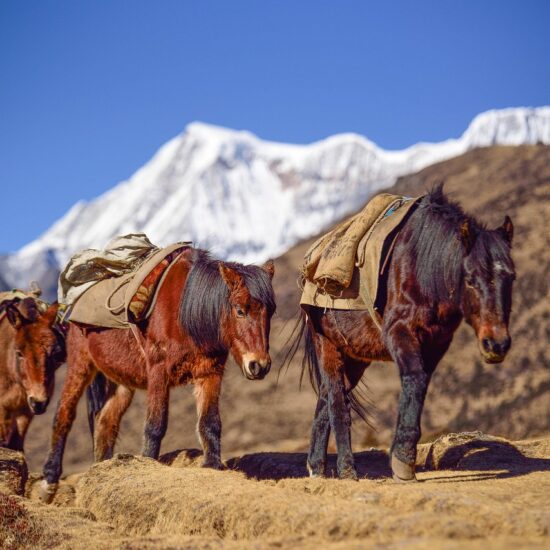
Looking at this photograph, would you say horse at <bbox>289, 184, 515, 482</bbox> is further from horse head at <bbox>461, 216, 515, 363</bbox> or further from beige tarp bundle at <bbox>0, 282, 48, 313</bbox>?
beige tarp bundle at <bbox>0, 282, 48, 313</bbox>

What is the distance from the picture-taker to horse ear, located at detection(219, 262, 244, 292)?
8.12m

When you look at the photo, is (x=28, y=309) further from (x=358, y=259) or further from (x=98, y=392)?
(x=358, y=259)

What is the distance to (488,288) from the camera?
21.0 feet

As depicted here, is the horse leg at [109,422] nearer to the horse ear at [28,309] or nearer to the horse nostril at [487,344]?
the horse ear at [28,309]

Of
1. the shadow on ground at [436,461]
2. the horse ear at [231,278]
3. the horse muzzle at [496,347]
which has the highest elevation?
the horse ear at [231,278]

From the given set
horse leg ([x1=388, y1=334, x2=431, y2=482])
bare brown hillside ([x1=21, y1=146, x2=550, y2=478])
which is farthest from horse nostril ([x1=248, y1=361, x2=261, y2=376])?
bare brown hillside ([x1=21, y1=146, x2=550, y2=478])

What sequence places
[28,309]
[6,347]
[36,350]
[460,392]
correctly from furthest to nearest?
[460,392] < [6,347] < [28,309] < [36,350]

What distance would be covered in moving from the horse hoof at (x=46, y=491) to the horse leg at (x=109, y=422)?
2.77 feet

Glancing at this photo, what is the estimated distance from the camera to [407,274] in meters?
6.98

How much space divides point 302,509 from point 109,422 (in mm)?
6024

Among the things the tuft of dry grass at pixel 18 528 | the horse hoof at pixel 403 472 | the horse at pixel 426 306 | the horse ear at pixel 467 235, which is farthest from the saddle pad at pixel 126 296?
the horse ear at pixel 467 235

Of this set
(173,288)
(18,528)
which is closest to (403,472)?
(18,528)

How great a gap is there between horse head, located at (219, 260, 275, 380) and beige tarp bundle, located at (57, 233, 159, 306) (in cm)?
207

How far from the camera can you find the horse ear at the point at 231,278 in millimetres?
8119
